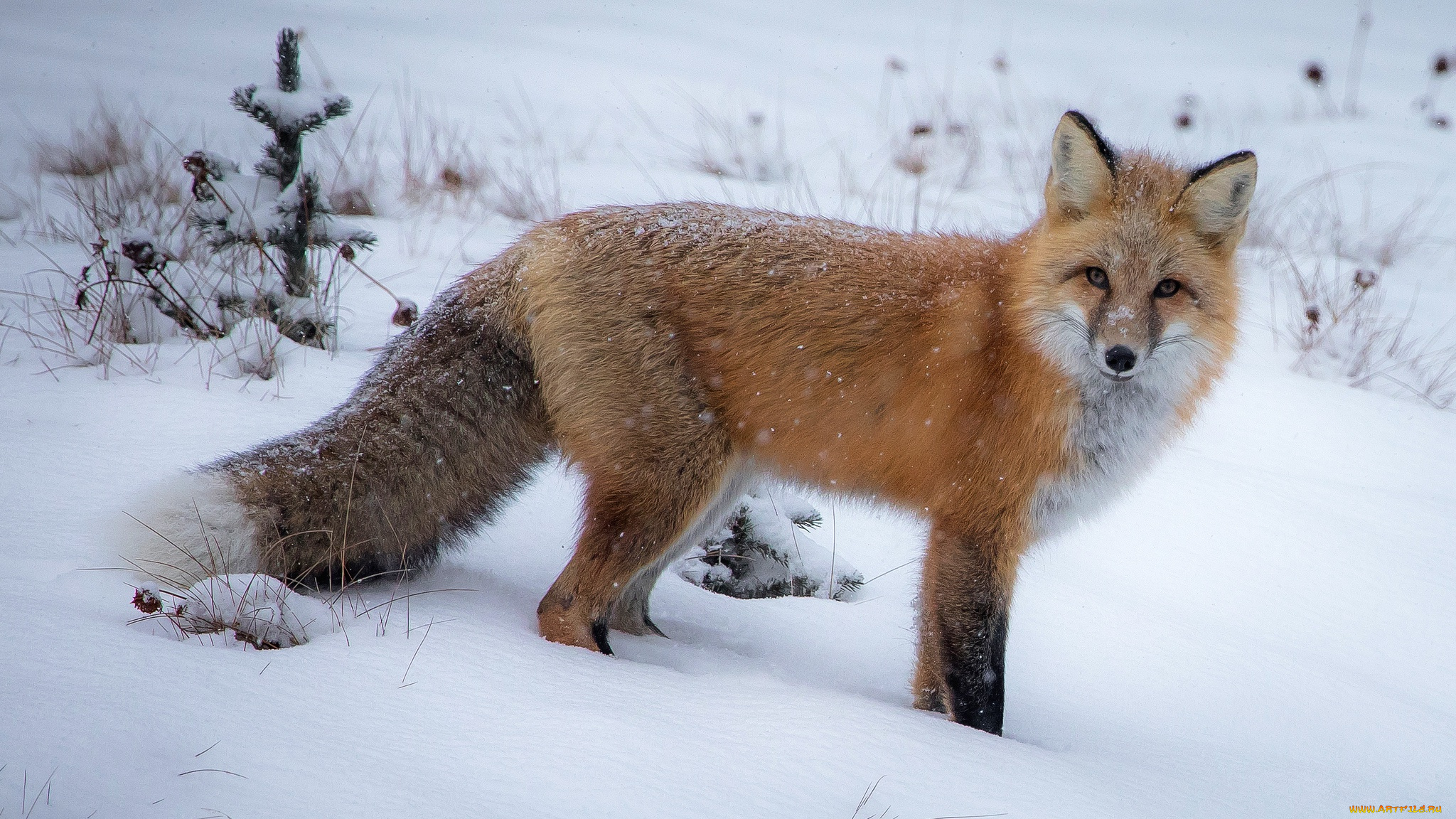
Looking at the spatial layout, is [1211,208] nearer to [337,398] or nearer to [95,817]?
[95,817]

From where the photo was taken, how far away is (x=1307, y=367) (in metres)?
5.99

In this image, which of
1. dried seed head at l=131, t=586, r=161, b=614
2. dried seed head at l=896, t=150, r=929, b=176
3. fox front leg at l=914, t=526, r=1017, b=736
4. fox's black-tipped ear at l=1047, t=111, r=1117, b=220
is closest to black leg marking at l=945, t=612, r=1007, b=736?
fox front leg at l=914, t=526, r=1017, b=736

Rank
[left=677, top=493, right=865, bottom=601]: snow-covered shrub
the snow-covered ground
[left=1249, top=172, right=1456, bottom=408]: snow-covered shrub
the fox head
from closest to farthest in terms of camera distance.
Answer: the snow-covered ground → the fox head → [left=677, top=493, right=865, bottom=601]: snow-covered shrub → [left=1249, top=172, right=1456, bottom=408]: snow-covered shrub

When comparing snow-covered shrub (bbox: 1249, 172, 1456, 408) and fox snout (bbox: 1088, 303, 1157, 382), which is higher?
fox snout (bbox: 1088, 303, 1157, 382)

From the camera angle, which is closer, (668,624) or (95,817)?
(95,817)

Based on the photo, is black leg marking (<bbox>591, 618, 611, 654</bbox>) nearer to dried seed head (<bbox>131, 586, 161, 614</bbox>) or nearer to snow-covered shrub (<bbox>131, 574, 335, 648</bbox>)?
snow-covered shrub (<bbox>131, 574, 335, 648</bbox>)

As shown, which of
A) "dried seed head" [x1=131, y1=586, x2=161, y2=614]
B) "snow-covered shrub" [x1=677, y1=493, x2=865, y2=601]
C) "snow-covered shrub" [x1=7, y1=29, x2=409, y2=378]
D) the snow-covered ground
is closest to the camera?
the snow-covered ground

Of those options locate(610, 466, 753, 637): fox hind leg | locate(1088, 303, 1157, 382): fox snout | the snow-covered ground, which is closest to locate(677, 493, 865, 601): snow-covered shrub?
the snow-covered ground

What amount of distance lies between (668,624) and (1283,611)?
2525 millimetres

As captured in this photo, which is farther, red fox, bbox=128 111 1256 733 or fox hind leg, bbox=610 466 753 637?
fox hind leg, bbox=610 466 753 637

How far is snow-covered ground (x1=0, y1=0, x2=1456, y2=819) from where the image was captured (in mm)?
1659

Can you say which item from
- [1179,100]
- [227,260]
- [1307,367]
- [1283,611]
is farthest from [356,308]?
[1179,100]

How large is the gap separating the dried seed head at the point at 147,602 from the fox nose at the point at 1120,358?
242 centimetres

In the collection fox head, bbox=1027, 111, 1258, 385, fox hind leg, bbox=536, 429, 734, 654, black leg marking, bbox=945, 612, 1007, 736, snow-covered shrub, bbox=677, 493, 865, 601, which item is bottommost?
snow-covered shrub, bbox=677, 493, 865, 601
